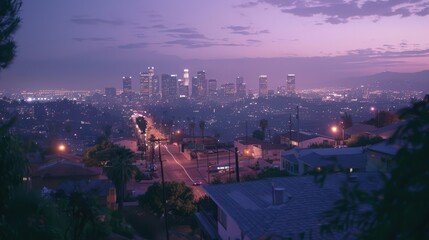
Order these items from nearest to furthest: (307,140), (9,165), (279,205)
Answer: (9,165) → (279,205) → (307,140)

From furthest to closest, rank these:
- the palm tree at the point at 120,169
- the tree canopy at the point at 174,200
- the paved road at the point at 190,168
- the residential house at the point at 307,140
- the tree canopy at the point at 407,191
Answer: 1. the residential house at the point at 307,140
2. the paved road at the point at 190,168
3. the palm tree at the point at 120,169
4. the tree canopy at the point at 174,200
5. the tree canopy at the point at 407,191

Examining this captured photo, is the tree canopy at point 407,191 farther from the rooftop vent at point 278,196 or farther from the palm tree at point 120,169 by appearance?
the palm tree at point 120,169

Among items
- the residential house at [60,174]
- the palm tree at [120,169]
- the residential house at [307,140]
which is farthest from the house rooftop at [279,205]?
the residential house at [307,140]

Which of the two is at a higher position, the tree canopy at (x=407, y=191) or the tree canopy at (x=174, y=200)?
the tree canopy at (x=407, y=191)

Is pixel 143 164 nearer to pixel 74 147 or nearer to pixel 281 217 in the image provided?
pixel 74 147

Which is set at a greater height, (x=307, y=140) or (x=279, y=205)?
(x=279, y=205)

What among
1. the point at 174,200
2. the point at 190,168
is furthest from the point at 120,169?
the point at 190,168

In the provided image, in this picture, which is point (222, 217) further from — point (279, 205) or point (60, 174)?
point (60, 174)

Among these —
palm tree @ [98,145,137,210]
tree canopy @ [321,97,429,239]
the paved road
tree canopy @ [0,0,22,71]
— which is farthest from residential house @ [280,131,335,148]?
tree canopy @ [321,97,429,239]

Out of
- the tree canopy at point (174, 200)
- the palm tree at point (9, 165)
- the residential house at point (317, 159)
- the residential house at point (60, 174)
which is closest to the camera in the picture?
the palm tree at point (9, 165)

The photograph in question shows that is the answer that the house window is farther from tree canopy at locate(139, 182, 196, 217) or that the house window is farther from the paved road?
the paved road
